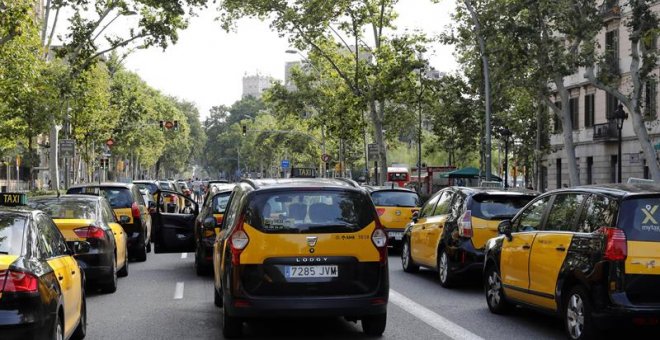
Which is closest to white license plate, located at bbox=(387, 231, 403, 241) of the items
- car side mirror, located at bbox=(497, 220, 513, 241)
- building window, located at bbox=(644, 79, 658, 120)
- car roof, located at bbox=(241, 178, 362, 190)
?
car side mirror, located at bbox=(497, 220, 513, 241)

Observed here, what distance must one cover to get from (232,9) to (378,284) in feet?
120

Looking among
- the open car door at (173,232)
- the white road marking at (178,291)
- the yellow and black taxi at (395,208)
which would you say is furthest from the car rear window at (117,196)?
the yellow and black taxi at (395,208)

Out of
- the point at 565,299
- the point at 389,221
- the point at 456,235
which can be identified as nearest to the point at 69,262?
the point at 565,299

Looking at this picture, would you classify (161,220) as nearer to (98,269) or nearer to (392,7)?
(98,269)

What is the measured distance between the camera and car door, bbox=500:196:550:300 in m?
10.6

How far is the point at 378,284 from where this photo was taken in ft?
30.7

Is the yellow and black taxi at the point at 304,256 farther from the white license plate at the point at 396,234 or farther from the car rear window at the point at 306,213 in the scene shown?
the white license plate at the point at 396,234

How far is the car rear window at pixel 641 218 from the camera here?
866 cm

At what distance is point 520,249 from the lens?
1081 cm

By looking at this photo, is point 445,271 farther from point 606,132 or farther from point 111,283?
point 606,132

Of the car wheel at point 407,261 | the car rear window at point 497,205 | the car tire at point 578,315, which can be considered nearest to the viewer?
the car tire at point 578,315

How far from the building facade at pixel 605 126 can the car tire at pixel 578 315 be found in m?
28.6

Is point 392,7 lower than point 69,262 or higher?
higher

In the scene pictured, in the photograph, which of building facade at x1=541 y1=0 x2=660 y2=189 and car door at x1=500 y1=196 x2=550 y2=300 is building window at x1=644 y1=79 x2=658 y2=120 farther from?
car door at x1=500 y1=196 x2=550 y2=300
